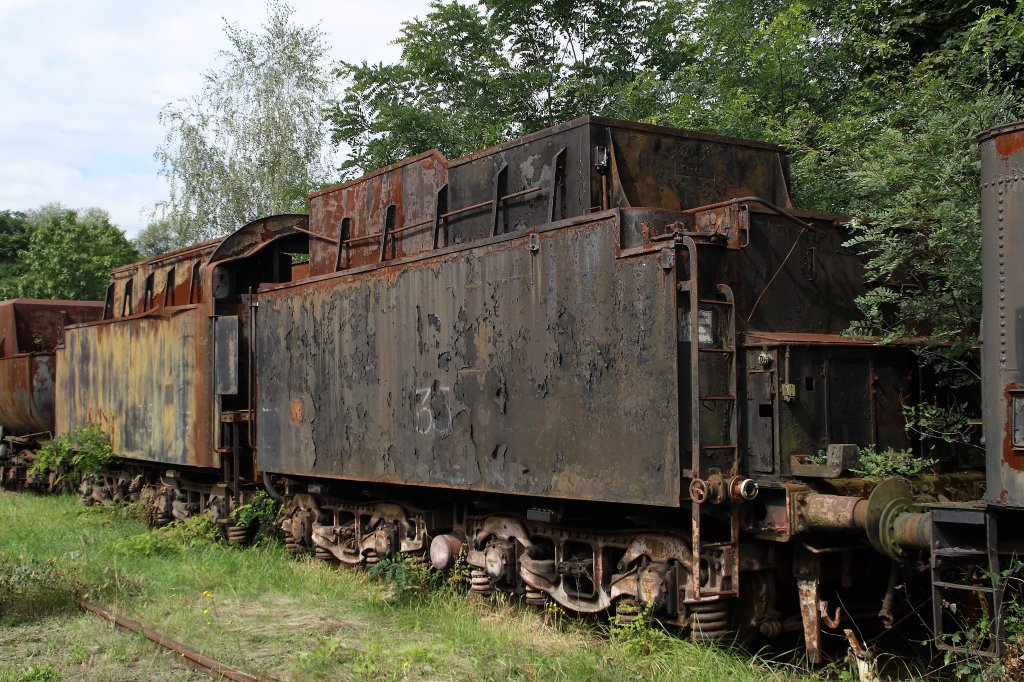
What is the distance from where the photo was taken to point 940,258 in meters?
7.78

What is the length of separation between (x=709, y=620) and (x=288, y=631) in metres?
3.48

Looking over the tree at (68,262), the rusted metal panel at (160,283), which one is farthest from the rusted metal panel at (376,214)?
the tree at (68,262)

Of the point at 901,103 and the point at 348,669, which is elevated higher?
the point at 901,103

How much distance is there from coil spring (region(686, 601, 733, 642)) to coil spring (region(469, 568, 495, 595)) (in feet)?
7.88

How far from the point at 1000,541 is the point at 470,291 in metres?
4.53

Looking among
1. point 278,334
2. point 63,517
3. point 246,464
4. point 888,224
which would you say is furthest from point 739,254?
point 63,517

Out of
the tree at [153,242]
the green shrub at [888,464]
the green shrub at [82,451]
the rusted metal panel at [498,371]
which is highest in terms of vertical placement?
the tree at [153,242]

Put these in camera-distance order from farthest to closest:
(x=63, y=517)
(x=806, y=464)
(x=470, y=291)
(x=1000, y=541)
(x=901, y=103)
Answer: (x=63, y=517) < (x=901, y=103) < (x=470, y=291) < (x=806, y=464) < (x=1000, y=541)

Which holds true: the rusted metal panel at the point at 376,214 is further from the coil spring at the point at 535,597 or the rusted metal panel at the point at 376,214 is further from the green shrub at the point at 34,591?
the green shrub at the point at 34,591

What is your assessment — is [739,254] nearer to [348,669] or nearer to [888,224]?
[888,224]

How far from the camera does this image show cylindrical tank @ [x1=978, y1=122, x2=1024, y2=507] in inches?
200

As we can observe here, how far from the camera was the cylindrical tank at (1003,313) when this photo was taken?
16.7 feet

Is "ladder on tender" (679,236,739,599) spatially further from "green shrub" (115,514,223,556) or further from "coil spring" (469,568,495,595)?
"green shrub" (115,514,223,556)

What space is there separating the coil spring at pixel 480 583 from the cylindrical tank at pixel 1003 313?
4650mm
